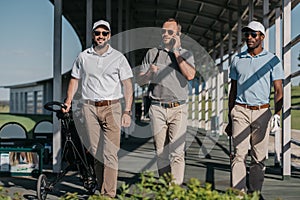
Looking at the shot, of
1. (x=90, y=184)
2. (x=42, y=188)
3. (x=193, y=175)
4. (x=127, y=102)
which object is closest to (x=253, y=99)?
(x=127, y=102)

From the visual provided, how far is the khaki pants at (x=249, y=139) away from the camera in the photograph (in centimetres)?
515

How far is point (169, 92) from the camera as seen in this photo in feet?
17.2

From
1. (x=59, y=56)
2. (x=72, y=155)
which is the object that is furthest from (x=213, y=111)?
(x=72, y=155)

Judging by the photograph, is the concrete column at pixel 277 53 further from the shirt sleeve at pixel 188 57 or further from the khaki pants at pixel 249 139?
the shirt sleeve at pixel 188 57

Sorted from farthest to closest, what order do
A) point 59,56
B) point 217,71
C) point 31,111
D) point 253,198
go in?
point 31,111
point 217,71
point 59,56
point 253,198

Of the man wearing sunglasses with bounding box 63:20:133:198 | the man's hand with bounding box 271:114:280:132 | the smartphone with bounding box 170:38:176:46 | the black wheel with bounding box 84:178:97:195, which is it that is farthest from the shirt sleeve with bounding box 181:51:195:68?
the black wheel with bounding box 84:178:97:195

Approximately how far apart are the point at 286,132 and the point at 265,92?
85.9 inches

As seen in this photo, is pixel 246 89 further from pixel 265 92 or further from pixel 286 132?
pixel 286 132

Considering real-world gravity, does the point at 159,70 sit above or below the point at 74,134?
above

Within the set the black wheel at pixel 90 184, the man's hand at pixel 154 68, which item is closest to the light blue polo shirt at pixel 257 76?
the man's hand at pixel 154 68

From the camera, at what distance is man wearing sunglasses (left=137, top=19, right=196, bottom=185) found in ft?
17.0

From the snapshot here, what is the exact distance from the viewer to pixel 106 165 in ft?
17.7

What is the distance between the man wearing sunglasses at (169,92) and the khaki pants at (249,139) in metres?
0.46

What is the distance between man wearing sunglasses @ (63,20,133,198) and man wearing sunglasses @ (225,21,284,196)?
93cm
